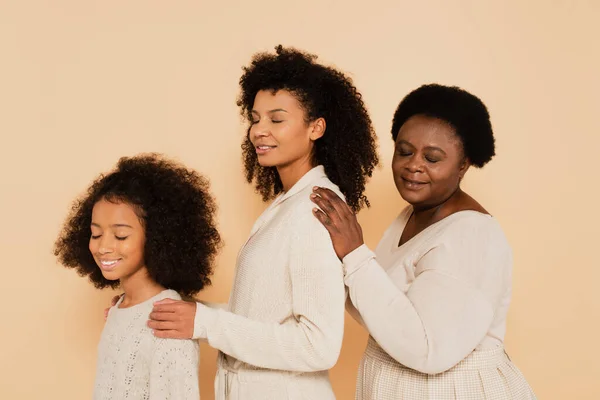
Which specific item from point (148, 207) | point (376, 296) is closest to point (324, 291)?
point (376, 296)

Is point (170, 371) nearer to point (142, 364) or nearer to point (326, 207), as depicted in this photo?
point (142, 364)

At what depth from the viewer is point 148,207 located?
2.32 meters

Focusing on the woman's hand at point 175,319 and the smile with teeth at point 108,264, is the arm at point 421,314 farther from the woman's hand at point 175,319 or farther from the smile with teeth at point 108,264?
the smile with teeth at point 108,264

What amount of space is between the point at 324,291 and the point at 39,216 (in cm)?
211

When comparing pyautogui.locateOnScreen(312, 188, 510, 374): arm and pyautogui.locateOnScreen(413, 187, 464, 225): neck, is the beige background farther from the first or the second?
pyautogui.locateOnScreen(312, 188, 510, 374): arm

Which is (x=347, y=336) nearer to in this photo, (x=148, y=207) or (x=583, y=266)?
(x=583, y=266)

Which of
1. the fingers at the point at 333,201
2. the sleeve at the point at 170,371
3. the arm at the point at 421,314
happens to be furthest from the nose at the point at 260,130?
the sleeve at the point at 170,371

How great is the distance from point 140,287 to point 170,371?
332 millimetres

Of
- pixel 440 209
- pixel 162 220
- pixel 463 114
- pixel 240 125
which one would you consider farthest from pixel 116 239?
pixel 240 125

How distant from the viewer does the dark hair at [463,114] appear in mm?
2336

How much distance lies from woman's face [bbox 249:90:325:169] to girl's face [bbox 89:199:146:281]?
1.53 ft

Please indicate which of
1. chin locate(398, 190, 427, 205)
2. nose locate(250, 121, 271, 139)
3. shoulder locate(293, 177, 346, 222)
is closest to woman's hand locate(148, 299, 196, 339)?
shoulder locate(293, 177, 346, 222)

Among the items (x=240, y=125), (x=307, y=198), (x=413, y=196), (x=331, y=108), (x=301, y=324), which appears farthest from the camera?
(x=240, y=125)

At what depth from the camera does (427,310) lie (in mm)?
2115
